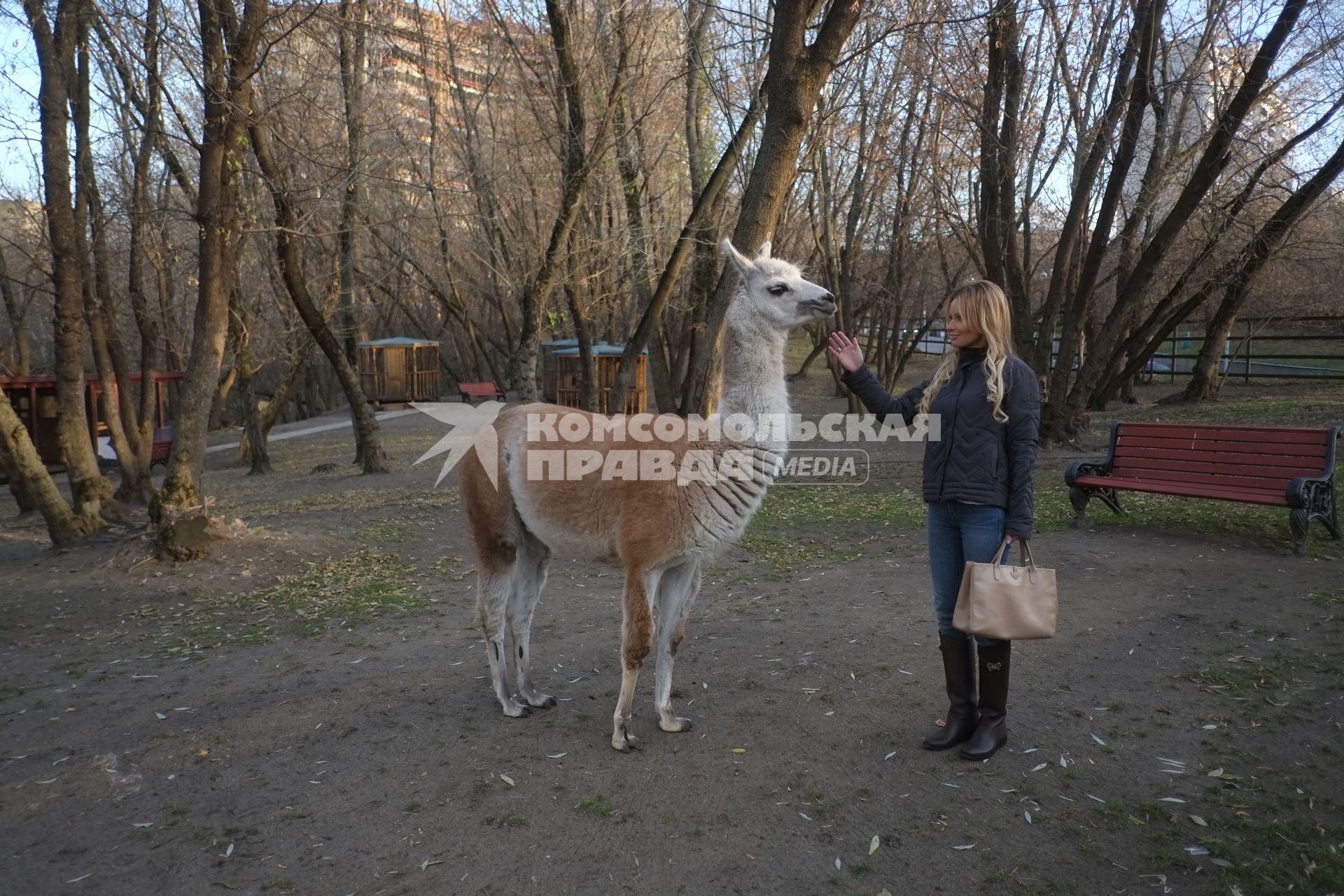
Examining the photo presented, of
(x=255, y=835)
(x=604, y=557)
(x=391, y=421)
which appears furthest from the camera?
(x=391, y=421)

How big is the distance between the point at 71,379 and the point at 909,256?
1908cm

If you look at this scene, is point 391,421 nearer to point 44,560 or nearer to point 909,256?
point 909,256

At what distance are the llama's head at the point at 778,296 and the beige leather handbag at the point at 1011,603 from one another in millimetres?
1341

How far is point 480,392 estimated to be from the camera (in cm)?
3169

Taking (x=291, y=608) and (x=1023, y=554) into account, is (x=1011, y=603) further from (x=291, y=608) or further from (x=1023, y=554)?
(x=291, y=608)

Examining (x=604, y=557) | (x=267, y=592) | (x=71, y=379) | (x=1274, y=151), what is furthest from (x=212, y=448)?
(x=1274, y=151)

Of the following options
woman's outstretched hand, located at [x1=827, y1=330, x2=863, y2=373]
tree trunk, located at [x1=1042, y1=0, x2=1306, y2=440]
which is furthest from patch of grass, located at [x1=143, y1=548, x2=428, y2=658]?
tree trunk, located at [x1=1042, y1=0, x2=1306, y2=440]

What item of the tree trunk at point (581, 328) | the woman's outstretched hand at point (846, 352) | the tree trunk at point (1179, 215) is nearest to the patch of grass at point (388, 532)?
the tree trunk at point (581, 328)

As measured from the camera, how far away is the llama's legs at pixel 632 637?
158 inches

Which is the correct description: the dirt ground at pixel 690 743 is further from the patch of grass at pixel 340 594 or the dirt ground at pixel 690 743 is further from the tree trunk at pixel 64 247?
the tree trunk at pixel 64 247

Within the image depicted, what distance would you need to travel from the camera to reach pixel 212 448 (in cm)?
2308

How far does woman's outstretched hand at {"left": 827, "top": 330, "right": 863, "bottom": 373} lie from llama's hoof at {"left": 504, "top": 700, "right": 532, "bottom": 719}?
2.46m

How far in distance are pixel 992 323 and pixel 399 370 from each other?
3455 cm

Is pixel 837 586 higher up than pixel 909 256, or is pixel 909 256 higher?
pixel 909 256
